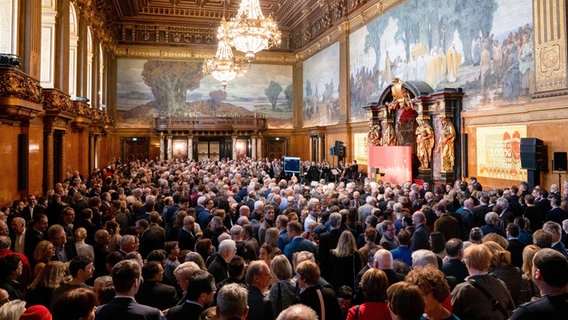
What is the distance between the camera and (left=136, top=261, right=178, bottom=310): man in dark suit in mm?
3467

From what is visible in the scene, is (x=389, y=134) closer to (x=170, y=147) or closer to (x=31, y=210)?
(x=31, y=210)

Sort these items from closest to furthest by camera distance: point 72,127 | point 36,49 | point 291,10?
point 36,49, point 72,127, point 291,10

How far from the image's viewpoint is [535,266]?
2.73 metres

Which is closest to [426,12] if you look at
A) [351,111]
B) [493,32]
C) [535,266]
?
[493,32]

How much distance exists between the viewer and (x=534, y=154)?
1016cm

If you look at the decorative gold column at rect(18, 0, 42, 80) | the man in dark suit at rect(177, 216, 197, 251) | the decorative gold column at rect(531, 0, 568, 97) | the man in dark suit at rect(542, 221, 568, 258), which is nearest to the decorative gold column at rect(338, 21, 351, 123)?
the decorative gold column at rect(531, 0, 568, 97)

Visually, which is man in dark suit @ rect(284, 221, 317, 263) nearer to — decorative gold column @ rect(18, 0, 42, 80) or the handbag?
the handbag

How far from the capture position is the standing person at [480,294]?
3.02 metres

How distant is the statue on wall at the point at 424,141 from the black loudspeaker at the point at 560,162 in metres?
5.05

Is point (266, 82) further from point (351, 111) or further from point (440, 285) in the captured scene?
point (440, 285)

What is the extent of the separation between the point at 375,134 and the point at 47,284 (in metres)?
16.2

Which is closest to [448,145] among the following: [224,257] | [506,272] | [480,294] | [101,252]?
[506,272]

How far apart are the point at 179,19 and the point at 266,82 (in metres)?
7.50

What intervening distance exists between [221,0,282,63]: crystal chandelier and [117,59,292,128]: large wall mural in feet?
57.1
